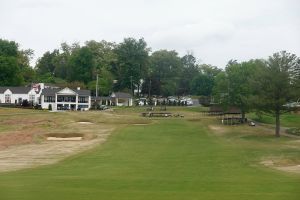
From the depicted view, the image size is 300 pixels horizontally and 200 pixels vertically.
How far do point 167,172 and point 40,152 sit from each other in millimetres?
19247

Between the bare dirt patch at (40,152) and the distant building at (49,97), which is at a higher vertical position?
the distant building at (49,97)

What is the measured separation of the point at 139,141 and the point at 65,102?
65.9 m

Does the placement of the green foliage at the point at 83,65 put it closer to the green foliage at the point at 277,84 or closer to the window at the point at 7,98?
the window at the point at 7,98

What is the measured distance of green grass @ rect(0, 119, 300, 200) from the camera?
1941 cm

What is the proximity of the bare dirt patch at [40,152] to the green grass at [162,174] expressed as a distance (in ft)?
5.99

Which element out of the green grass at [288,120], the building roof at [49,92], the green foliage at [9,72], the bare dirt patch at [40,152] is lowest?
the bare dirt patch at [40,152]

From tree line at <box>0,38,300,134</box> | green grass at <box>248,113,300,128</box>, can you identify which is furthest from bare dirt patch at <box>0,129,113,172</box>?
tree line at <box>0,38,300,134</box>

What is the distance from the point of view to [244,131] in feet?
214

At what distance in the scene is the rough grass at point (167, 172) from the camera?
19594mm

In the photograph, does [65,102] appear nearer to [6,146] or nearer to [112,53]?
[112,53]

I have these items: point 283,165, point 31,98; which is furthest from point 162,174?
point 31,98

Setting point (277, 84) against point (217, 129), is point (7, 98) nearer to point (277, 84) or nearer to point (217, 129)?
point (217, 129)

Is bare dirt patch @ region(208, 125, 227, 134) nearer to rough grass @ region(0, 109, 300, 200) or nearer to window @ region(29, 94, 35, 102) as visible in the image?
rough grass @ region(0, 109, 300, 200)

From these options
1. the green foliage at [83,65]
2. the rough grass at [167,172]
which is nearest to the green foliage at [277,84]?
the rough grass at [167,172]
